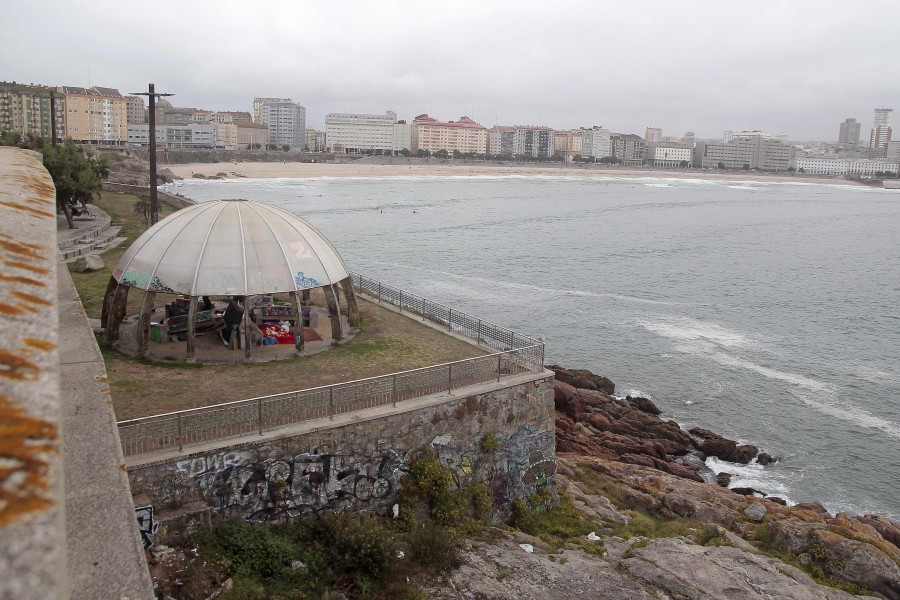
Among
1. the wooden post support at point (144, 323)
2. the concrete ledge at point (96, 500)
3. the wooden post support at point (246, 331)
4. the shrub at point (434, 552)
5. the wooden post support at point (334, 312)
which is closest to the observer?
the concrete ledge at point (96, 500)

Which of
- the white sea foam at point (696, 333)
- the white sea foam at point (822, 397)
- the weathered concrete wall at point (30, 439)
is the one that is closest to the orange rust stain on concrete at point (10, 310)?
the weathered concrete wall at point (30, 439)

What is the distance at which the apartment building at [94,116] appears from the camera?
152250 mm

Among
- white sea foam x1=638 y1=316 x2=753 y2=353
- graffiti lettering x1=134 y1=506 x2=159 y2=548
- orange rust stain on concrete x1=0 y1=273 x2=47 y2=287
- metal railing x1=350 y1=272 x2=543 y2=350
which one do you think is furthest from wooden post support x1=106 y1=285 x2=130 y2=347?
white sea foam x1=638 y1=316 x2=753 y2=353

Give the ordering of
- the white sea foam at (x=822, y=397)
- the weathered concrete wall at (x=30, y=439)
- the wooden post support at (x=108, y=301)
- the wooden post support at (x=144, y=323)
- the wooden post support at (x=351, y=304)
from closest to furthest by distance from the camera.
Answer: the weathered concrete wall at (x=30, y=439), the wooden post support at (x=144, y=323), the wooden post support at (x=108, y=301), the wooden post support at (x=351, y=304), the white sea foam at (x=822, y=397)

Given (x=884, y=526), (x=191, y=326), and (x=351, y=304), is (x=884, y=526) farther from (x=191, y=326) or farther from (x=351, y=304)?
(x=191, y=326)

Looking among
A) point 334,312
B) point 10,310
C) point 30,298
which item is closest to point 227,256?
point 334,312

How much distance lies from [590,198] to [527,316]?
100750mm

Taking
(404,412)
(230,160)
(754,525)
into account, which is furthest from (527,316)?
→ (230,160)

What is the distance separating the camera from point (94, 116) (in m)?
156

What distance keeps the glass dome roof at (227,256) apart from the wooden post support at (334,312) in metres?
0.37

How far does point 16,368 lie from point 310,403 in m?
11.9

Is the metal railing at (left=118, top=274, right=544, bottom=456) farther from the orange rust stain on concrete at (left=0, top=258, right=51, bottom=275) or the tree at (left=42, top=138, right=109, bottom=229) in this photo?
the tree at (left=42, top=138, right=109, bottom=229)

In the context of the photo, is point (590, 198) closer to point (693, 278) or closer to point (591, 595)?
point (693, 278)

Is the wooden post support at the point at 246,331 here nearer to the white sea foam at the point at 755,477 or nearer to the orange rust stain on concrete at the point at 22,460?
the orange rust stain on concrete at the point at 22,460
